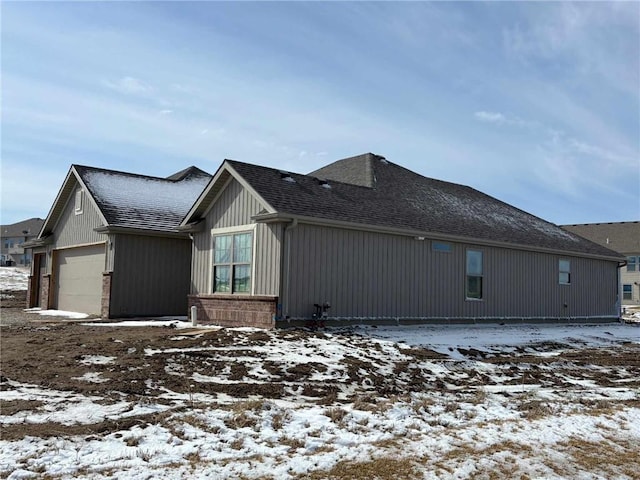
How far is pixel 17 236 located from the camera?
91125mm

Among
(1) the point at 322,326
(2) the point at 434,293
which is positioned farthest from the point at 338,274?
(2) the point at 434,293

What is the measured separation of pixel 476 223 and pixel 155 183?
12.9 metres

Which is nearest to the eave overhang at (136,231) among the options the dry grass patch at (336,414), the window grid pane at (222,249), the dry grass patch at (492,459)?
the window grid pane at (222,249)

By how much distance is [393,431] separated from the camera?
22.0 feet

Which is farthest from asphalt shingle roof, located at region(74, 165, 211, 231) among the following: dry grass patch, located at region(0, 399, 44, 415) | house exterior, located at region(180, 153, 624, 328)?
dry grass patch, located at region(0, 399, 44, 415)

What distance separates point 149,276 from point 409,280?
359 inches

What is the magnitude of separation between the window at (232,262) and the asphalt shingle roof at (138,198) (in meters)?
4.12

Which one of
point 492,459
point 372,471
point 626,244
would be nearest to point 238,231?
point 492,459

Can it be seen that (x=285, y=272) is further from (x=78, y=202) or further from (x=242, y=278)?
(x=78, y=202)

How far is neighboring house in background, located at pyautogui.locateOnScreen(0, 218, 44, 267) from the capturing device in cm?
8512

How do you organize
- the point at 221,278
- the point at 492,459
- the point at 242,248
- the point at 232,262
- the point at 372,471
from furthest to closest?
1. the point at 221,278
2. the point at 232,262
3. the point at 242,248
4. the point at 492,459
5. the point at 372,471

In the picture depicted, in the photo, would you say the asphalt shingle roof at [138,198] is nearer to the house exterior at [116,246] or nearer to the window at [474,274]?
the house exterior at [116,246]

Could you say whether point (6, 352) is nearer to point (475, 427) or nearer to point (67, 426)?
point (67, 426)

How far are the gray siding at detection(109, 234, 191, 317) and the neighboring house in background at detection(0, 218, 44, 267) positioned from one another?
7012cm
